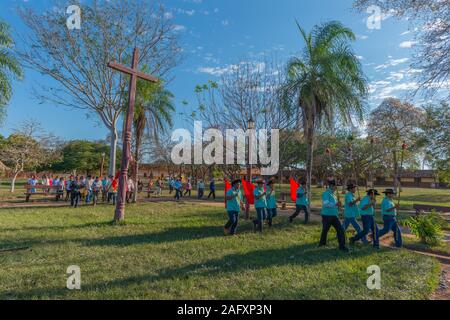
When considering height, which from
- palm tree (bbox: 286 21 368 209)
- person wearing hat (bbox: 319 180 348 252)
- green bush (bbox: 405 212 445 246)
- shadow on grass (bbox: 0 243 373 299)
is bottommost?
shadow on grass (bbox: 0 243 373 299)

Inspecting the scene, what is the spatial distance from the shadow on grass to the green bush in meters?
2.29

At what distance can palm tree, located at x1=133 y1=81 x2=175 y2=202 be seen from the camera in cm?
1616

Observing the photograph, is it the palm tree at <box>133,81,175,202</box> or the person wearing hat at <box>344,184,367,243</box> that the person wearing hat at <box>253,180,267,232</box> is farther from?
the palm tree at <box>133,81,175,202</box>

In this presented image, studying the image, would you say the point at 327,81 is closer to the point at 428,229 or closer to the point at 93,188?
the point at 428,229

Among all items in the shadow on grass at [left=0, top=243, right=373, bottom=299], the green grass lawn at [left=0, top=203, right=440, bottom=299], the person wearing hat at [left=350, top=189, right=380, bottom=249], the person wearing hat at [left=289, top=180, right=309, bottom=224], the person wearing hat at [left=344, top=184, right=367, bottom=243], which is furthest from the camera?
the person wearing hat at [left=289, top=180, right=309, bottom=224]

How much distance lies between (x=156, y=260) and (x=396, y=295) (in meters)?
4.18

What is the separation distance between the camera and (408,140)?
1120 inches

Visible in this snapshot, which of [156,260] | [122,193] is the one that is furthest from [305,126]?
[156,260]

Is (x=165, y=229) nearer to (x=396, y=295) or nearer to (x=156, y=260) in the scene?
(x=156, y=260)

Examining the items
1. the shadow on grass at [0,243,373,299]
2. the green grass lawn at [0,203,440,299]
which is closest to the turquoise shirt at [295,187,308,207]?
the green grass lawn at [0,203,440,299]

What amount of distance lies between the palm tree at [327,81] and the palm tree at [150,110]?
837cm

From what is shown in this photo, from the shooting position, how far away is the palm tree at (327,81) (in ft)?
35.7

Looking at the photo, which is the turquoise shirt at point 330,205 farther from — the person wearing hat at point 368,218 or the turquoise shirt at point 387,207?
the turquoise shirt at point 387,207

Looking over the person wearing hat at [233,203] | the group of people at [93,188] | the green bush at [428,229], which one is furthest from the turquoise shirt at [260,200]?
the group of people at [93,188]
